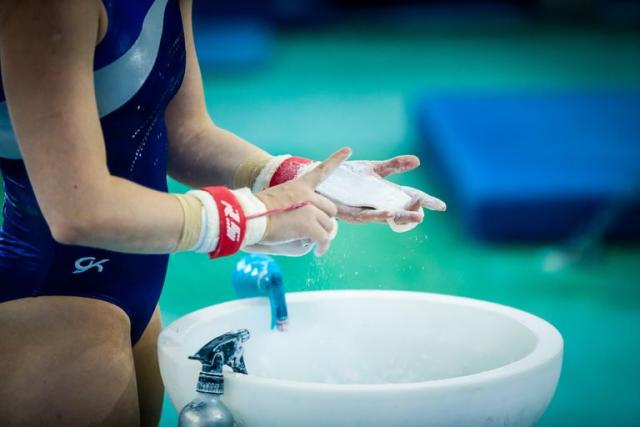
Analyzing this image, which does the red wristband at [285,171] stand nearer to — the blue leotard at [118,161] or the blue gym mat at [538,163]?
the blue leotard at [118,161]

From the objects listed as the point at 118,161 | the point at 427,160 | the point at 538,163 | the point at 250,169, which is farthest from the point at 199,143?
the point at 427,160

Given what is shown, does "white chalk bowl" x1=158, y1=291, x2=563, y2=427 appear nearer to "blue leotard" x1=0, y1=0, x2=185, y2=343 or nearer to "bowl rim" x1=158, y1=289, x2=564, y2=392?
"bowl rim" x1=158, y1=289, x2=564, y2=392

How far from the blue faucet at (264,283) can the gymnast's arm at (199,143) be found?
0.47 ft

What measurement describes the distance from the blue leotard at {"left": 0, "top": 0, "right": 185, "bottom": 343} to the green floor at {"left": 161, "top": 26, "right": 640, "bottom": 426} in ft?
1.52

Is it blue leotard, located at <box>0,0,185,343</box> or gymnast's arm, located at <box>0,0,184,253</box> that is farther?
blue leotard, located at <box>0,0,185,343</box>

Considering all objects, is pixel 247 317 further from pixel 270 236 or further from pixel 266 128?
pixel 266 128

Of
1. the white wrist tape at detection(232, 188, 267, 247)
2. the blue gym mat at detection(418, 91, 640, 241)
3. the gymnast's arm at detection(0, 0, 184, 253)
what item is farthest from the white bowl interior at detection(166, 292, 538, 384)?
the blue gym mat at detection(418, 91, 640, 241)

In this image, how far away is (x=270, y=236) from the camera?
1.30 meters

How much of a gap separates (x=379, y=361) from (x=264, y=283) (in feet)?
0.77

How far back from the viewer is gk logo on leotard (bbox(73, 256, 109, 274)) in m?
1.39

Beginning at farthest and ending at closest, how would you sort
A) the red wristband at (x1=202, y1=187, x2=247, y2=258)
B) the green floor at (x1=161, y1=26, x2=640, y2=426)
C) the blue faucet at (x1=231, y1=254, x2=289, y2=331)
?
the green floor at (x1=161, y1=26, x2=640, y2=426) → the blue faucet at (x1=231, y1=254, x2=289, y2=331) → the red wristband at (x1=202, y1=187, x2=247, y2=258)

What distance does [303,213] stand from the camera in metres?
1.30

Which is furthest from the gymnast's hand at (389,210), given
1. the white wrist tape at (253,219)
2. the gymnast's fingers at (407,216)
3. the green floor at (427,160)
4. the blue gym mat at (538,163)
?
the blue gym mat at (538,163)

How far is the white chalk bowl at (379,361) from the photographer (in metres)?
1.19
